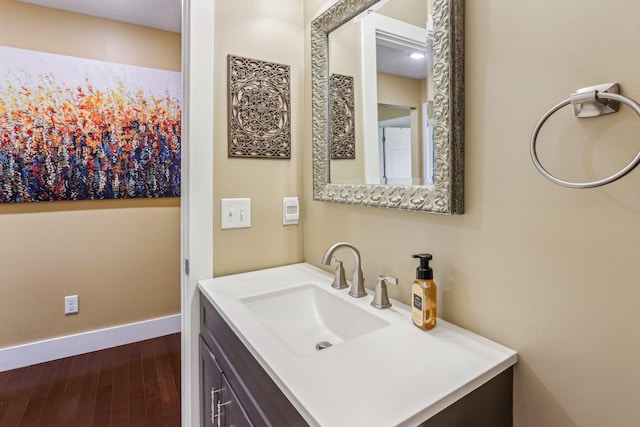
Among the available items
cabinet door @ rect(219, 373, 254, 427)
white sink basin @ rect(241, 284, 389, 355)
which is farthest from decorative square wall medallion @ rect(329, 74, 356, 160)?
cabinet door @ rect(219, 373, 254, 427)

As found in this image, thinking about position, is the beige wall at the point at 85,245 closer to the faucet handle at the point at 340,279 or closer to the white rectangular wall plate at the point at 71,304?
the white rectangular wall plate at the point at 71,304

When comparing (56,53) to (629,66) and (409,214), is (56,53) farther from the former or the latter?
(629,66)

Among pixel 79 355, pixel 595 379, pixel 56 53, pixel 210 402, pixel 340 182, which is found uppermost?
pixel 56 53

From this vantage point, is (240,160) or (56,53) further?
(56,53)

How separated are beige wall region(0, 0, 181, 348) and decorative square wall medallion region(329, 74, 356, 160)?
5.94ft

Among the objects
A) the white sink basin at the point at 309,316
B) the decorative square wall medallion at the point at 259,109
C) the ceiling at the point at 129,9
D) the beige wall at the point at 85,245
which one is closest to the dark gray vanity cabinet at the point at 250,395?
the white sink basin at the point at 309,316

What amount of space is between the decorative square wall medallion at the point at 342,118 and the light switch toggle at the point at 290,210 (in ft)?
1.00

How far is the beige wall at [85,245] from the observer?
212 centimetres

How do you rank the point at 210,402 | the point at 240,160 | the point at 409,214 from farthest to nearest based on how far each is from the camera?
1. the point at 240,160
2. the point at 210,402
3. the point at 409,214

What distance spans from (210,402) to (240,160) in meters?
0.92

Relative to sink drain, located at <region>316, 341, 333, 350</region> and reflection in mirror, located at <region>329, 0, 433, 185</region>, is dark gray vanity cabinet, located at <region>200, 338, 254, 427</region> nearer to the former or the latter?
sink drain, located at <region>316, 341, 333, 350</region>

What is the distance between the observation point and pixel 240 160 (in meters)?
1.37

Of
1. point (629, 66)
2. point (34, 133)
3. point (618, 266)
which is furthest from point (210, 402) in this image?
point (34, 133)

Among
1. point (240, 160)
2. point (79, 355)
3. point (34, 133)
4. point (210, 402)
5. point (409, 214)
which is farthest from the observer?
point (79, 355)
